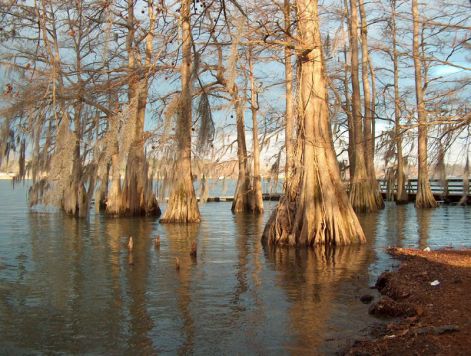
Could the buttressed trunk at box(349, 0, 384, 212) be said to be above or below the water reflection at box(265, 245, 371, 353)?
above

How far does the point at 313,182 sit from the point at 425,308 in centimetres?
655

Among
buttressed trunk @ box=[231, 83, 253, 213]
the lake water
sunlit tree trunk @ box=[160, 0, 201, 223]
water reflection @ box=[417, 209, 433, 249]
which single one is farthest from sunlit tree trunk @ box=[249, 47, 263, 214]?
the lake water

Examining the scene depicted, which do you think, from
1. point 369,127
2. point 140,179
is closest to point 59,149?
point 140,179

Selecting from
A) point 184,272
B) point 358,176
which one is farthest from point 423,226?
point 184,272

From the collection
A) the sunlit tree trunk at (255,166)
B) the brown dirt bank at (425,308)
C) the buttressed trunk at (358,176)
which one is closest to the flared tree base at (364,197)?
the buttressed trunk at (358,176)

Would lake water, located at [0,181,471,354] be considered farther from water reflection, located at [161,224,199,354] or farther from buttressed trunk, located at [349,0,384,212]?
buttressed trunk, located at [349,0,384,212]

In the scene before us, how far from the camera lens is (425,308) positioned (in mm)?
6754

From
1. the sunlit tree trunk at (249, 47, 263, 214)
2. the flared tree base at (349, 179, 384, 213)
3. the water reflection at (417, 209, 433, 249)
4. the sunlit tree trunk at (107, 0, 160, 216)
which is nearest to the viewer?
the water reflection at (417, 209, 433, 249)

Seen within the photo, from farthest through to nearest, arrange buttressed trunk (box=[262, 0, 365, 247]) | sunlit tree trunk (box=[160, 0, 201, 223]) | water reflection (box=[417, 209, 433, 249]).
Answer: sunlit tree trunk (box=[160, 0, 201, 223]), water reflection (box=[417, 209, 433, 249]), buttressed trunk (box=[262, 0, 365, 247])

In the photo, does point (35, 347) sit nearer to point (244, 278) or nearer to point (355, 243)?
point (244, 278)

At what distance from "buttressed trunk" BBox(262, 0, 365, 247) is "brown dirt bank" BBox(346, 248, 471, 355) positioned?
252 cm

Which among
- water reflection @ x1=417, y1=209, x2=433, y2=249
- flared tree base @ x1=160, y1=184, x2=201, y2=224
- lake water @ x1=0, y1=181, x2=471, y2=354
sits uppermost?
flared tree base @ x1=160, y1=184, x2=201, y2=224

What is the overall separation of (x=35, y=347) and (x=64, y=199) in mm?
19814

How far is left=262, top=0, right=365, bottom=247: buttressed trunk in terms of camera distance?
12969 mm
